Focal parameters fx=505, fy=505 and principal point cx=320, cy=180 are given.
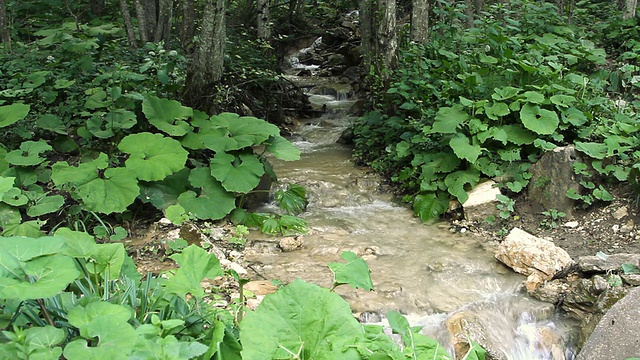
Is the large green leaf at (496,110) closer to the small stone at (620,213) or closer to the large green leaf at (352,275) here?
the small stone at (620,213)

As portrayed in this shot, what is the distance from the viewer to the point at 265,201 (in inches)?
261

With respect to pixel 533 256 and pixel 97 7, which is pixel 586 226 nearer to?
pixel 533 256

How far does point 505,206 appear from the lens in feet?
19.3

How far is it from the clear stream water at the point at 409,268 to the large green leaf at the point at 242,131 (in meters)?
1.10

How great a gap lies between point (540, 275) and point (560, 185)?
4.77 feet

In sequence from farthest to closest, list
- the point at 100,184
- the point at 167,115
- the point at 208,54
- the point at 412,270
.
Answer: the point at 208,54 → the point at 167,115 → the point at 412,270 → the point at 100,184

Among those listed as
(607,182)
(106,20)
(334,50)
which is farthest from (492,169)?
(334,50)

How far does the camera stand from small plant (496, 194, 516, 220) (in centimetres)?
581

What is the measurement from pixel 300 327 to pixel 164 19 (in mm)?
7622

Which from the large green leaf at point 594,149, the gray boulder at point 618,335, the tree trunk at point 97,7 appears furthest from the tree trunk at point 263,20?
the gray boulder at point 618,335

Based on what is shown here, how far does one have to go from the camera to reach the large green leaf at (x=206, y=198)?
206 inches

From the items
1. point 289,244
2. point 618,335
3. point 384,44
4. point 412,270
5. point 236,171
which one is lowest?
point 412,270

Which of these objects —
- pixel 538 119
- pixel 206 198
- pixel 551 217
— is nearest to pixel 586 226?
pixel 551 217

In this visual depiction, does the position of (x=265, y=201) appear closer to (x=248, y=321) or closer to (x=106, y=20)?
(x=248, y=321)
